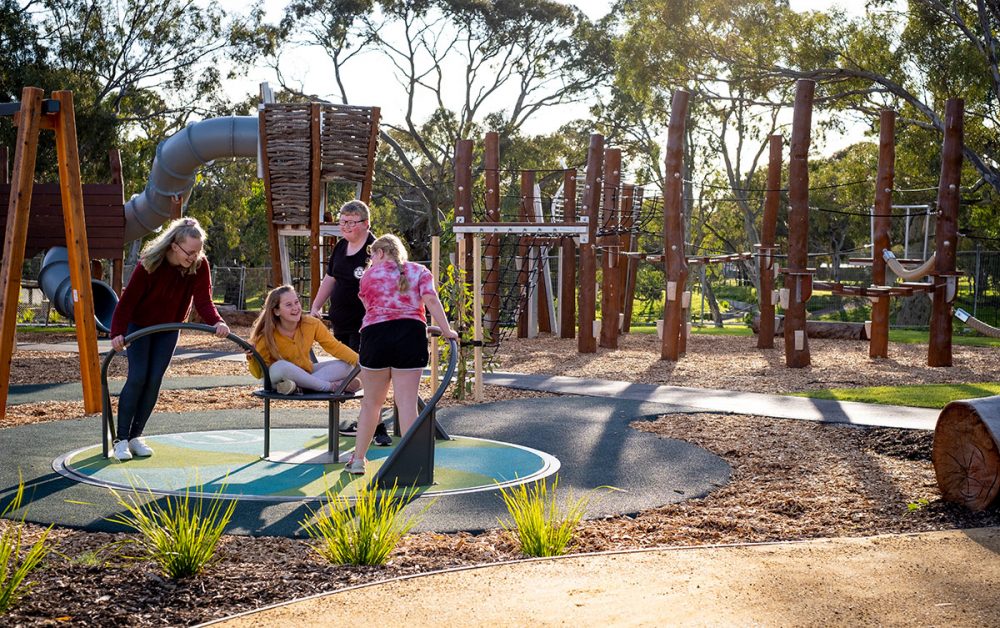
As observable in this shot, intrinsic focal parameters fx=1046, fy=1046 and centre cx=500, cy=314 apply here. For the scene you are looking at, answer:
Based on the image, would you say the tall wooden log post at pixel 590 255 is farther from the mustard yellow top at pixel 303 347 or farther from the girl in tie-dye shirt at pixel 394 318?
the girl in tie-dye shirt at pixel 394 318

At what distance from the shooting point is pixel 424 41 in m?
35.9

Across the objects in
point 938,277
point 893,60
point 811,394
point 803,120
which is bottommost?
point 811,394

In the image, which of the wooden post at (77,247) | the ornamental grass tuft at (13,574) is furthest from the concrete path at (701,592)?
the wooden post at (77,247)

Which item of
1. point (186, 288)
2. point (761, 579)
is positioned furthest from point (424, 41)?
point (761, 579)

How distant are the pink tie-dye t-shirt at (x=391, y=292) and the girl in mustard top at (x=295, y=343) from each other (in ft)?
→ 3.72

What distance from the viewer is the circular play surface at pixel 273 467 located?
20.9 ft

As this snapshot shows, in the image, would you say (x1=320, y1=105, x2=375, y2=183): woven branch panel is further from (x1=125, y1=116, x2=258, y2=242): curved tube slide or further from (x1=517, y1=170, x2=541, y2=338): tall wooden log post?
(x1=517, y1=170, x2=541, y2=338): tall wooden log post

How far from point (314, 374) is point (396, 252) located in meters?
1.49

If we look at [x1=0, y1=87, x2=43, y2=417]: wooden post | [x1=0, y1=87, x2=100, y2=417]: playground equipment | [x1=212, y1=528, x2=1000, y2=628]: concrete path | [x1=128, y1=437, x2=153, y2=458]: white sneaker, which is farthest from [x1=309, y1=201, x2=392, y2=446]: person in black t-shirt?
[x1=212, y1=528, x2=1000, y2=628]: concrete path

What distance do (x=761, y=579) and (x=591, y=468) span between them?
9.57 feet

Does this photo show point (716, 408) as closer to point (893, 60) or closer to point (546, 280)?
point (546, 280)

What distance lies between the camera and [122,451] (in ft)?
23.9

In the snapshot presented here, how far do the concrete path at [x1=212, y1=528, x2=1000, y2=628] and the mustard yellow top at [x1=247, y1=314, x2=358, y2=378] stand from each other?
3.19 meters

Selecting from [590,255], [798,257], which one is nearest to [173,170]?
[590,255]
